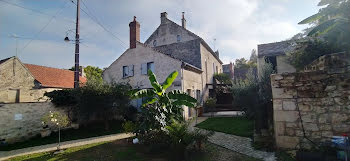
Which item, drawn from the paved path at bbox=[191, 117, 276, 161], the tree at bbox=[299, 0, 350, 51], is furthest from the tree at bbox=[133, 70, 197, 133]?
the tree at bbox=[299, 0, 350, 51]

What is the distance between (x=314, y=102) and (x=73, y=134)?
40.2 feet

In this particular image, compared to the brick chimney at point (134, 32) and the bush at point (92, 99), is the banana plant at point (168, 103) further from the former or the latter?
the brick chimney at point (134, 32)

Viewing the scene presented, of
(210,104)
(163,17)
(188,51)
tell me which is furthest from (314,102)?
(163,17)

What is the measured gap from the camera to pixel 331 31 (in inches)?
327

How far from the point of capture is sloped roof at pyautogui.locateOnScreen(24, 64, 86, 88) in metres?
19.9

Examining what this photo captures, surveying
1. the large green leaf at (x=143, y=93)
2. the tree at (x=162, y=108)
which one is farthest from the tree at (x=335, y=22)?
the large green leaf at (x=143, y=93)

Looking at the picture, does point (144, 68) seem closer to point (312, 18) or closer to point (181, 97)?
point (181, 97)

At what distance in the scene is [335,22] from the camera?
7.52 m

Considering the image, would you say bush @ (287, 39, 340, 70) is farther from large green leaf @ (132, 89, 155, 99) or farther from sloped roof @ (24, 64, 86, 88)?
sloped roof @ (24, 64, 86, 88)

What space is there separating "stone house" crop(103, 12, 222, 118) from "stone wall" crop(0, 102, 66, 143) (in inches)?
186

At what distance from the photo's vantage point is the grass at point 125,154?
579 centimetres

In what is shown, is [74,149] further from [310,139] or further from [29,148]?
[310,139]

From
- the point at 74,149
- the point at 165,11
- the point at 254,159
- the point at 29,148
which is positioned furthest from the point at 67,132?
the point at 165,11

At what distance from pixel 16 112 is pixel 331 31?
17.1 metres
